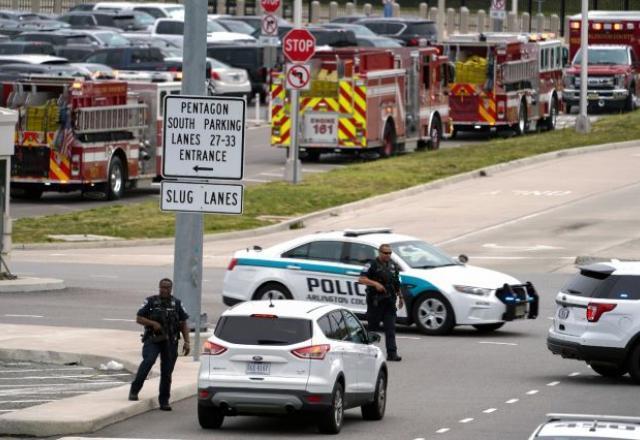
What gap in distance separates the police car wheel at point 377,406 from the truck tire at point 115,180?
23438 millimetres

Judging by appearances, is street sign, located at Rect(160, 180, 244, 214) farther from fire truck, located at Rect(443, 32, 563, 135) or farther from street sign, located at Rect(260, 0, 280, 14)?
fire truck, located at Rect(443, 32, 563, 135)

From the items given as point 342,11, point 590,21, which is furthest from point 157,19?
point 342,11

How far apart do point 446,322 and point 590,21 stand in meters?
46.1

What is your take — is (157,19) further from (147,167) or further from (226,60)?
(147,167)

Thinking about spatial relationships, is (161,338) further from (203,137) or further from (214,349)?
(203,137)

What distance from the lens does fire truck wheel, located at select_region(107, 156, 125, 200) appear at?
41375 mm

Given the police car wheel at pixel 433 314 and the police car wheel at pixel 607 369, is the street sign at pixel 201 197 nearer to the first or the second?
the police car wheel at pixel 607 369

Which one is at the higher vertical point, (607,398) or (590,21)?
(590,21)

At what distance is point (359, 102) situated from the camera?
4588 cm

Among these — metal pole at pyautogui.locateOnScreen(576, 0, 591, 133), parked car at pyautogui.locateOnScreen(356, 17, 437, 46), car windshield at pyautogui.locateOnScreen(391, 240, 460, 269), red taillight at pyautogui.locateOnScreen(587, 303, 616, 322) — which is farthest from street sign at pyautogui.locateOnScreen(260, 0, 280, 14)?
parked car at pyautogui.locateOnScreen(356, 17, 437, 46)

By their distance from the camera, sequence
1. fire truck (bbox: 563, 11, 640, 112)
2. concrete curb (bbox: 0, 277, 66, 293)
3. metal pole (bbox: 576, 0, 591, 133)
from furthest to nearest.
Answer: fire truck (bbox: 563, 11, 640, 112) → metal pole (bbox: 576, 0, 591, 133) → concrete curb (bbox: 0, 277, 66, 293)

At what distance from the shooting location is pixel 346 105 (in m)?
45.8

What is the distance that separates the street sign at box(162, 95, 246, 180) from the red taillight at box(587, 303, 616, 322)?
14.4 ft

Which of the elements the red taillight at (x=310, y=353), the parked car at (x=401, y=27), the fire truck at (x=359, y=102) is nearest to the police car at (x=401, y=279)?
the red taillight at (x=310, y=353)
